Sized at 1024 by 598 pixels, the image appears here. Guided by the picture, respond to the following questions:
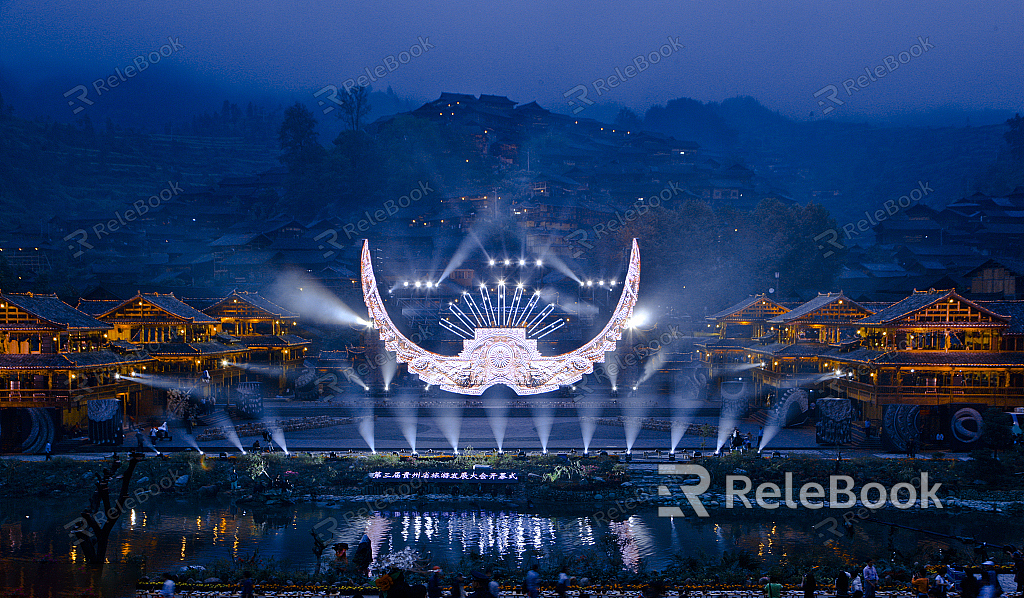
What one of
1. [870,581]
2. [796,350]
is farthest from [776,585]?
[796,350]

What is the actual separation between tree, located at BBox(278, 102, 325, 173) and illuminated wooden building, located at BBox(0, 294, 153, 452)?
61051 millimetres

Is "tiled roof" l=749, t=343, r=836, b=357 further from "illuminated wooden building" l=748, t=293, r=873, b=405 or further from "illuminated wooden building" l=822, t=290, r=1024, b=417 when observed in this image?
"illuminated wooden building" l=822, t=290, r=1024, b=417

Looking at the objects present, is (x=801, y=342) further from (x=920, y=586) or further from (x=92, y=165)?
(x=92, y=165)

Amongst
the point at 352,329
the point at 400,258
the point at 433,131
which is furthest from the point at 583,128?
the point at 352,329

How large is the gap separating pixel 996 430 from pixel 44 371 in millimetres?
40114

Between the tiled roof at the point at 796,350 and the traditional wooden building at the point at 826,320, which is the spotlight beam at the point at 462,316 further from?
the traditional wooden building at the point at 826,320

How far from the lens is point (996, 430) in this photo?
105 ft

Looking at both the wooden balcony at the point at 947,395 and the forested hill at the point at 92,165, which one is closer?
the wooden balcony at the point at 947,395

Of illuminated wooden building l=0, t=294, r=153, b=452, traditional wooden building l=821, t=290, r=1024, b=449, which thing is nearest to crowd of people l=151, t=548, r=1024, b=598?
traditional wooden building l=821, t=290, r=1024, b=449

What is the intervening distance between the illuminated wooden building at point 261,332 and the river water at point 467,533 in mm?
23193

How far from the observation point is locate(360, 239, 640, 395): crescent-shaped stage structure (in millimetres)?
43938

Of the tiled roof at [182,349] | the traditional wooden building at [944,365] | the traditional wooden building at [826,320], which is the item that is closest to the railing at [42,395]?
the tiled roof at [182,349]

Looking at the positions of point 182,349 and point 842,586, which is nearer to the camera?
point 842,586

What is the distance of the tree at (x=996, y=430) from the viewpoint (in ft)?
104
